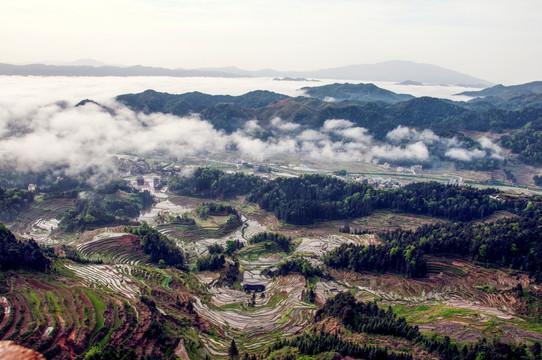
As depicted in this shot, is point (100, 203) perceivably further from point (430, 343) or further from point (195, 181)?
point (430, 343)

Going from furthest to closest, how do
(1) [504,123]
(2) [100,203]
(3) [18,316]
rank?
(1) [504,123], (2) [100,203], (3) [18,316]

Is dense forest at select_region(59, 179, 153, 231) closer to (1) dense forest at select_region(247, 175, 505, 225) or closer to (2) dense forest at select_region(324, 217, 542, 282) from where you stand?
(1) dense forest at select_region(247, 175, 505, 225)

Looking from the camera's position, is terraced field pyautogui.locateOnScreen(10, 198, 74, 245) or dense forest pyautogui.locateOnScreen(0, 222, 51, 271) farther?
terraced field pyautogui.locateOnScreen(10, 198, 74, 245)

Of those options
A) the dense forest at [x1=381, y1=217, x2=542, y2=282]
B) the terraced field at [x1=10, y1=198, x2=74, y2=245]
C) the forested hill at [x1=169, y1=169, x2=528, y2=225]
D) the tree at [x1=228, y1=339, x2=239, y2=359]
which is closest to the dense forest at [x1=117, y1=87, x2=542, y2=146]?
the forested hill at [x1=169, y1=169, x2=528, y2=225]

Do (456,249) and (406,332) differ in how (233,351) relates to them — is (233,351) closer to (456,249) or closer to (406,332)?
(406,332)

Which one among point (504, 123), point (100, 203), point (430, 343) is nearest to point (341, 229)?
point (430, 343)

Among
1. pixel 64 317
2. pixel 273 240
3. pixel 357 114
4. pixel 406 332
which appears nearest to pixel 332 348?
pixel 406 332
